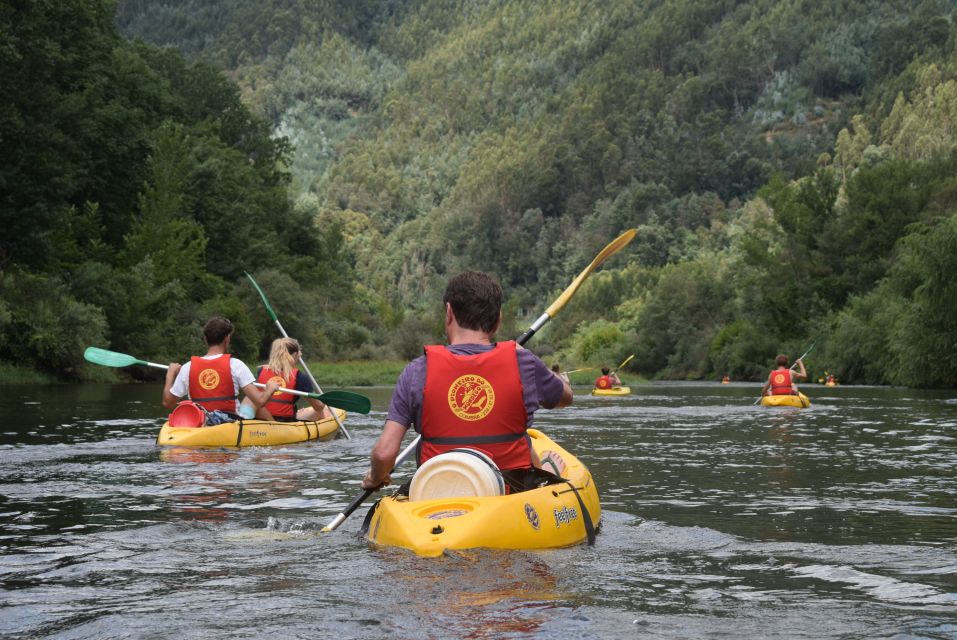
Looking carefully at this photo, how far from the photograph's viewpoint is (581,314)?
477 ft

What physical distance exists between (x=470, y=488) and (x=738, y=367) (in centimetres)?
7142

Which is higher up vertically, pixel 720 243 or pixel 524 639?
pixel 720 243

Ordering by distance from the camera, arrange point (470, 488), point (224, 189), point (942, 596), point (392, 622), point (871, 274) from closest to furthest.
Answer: point (392, 622) → point (942, 596) → point (470, 488) → point (224, 189) → point (871, 274)

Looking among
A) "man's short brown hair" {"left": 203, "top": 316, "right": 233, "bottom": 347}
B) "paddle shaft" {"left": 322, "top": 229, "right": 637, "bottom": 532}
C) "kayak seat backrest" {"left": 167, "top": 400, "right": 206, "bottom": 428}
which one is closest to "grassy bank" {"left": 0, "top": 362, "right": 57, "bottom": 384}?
"kayak seat backrest" {"left": 167, "top": 400, "right": 206, "bottom": 428}

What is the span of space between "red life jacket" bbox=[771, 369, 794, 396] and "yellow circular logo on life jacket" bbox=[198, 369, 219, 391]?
15265 mm

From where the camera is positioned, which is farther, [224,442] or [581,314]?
[581,314]

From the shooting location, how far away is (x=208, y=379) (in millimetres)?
14961

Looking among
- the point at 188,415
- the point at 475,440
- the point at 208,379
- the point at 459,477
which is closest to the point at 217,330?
the point at 208,379

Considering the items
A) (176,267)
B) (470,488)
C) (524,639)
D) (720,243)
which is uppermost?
(720,243)

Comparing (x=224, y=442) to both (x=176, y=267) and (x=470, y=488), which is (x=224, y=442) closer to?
(x=470, y=488)

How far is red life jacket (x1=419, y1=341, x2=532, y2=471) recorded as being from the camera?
289 inches

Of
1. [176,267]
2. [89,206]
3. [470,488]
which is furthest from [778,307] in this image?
[470,488]

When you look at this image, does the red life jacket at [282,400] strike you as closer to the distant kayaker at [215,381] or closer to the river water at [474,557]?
the distant kayaker at [215,381]

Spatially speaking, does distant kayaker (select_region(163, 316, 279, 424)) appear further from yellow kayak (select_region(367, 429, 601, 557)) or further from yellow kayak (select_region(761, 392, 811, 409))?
yellow kayak (select_region(761, 392, 811, 409))
